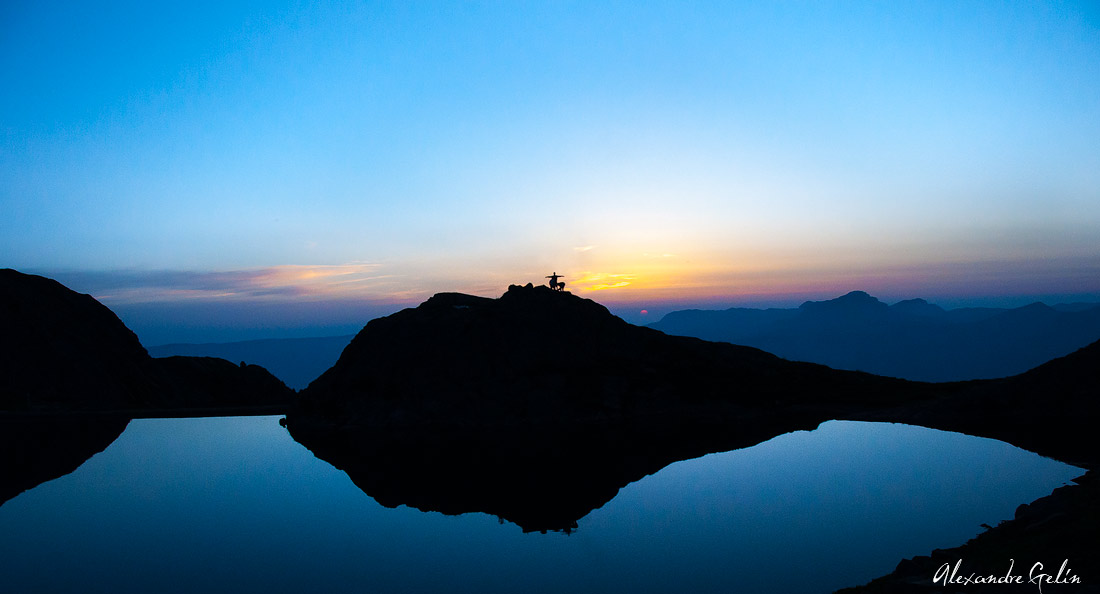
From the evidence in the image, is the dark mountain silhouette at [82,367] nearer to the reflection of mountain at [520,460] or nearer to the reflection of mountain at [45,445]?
the reflection of mountain at [45,445]

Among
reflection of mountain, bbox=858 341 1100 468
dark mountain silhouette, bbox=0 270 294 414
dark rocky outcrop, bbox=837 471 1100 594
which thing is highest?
dark mountain silhouette, bbox=0 270 294 414

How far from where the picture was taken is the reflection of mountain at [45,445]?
4200 centimetres

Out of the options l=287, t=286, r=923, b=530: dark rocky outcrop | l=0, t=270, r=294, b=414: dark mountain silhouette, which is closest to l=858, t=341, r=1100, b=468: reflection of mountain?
l=287, t=286, r=923, b=530: dark rocky outcrop

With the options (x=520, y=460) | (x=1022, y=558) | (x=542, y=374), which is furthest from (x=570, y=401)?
(x=1022, y=558)

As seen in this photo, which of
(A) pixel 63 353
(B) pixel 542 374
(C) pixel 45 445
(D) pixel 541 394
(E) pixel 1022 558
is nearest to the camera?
(E) pixel 1022 558

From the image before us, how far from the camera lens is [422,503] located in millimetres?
36938

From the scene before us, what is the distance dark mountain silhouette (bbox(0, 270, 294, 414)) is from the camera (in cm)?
8781

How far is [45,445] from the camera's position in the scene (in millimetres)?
55656

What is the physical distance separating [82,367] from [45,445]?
45.4 meters

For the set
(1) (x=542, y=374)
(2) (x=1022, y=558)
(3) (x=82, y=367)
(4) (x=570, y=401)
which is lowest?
(4) (x=570, y=401)

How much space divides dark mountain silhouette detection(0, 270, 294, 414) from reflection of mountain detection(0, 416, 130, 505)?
32.2 feet

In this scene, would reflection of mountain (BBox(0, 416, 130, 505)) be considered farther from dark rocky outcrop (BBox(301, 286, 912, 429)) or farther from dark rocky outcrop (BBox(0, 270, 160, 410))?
dark rocky outcrop (BBox(301, 286, 912, 429))

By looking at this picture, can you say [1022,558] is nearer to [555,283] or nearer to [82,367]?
[555,283]

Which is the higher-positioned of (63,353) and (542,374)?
(63,353)
